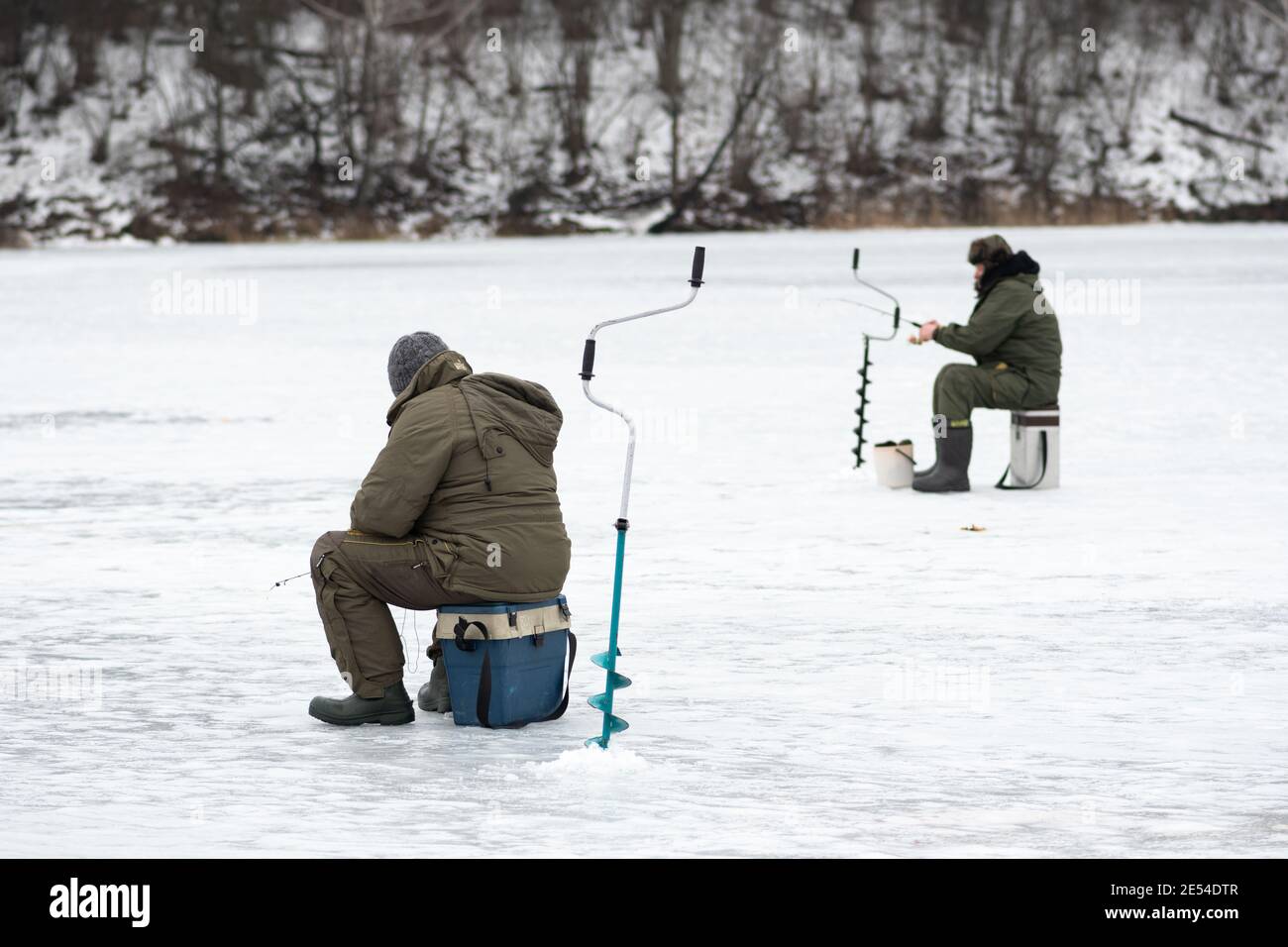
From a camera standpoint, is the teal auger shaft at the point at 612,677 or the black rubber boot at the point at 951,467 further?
the black rubber boot at the point at 951,467

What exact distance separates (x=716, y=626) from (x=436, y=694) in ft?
5.60

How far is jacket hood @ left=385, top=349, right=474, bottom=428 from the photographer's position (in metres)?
5.53

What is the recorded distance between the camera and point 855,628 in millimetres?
7297

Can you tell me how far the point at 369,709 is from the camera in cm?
575

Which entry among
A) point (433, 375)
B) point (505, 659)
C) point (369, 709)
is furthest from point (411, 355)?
point (369, 709)

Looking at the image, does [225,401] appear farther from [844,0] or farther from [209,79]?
[844,0]

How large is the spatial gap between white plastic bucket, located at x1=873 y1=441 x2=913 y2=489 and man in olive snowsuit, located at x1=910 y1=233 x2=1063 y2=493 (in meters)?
0.10

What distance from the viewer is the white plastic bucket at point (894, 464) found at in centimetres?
1087

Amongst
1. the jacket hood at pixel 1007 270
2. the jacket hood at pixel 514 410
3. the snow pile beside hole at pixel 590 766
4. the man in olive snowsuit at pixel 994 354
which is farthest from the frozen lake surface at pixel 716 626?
the jacket hood at pixel 1007 270

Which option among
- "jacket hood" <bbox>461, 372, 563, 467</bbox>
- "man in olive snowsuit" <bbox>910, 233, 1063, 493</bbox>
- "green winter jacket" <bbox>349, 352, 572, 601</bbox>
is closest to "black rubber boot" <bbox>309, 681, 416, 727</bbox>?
"green winter jacket" <bbox>349, 352, 572, 601</bbox>

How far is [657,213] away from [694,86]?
6.70 metres

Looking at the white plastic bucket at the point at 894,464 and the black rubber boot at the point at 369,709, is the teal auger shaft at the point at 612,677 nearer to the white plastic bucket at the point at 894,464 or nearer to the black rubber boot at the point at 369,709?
the black rubber boot at the point at 369,709
